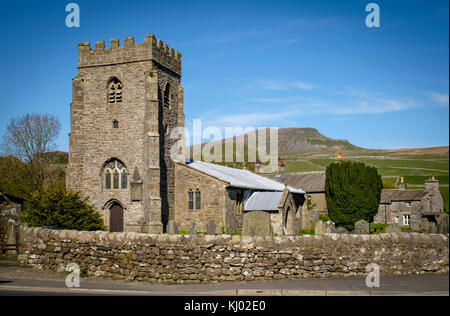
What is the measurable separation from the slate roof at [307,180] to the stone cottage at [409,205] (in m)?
7.52

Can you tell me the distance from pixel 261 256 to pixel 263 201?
72.5ft

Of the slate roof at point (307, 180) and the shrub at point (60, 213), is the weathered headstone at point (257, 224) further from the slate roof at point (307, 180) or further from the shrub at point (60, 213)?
the slate roof at point (307, 180)

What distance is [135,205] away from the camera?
2981 cm

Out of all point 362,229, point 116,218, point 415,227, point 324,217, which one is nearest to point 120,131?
point 116,218

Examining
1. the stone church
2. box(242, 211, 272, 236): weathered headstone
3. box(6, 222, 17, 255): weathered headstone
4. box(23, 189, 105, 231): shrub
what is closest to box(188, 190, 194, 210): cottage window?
the stone church

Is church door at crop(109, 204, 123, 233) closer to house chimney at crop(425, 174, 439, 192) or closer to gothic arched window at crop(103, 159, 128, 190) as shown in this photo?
gothic arched window at crop(103, 159, 128, 190)

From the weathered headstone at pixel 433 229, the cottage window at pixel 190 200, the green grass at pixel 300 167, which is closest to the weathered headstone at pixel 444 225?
the weathered headstone at pixel 433 229

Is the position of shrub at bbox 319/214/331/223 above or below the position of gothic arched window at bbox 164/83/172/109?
below

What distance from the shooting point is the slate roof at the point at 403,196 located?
50950 mm

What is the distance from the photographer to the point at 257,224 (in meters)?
14.5

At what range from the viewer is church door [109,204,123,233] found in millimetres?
30423

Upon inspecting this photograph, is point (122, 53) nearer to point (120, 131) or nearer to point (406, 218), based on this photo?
point (120, 131)
